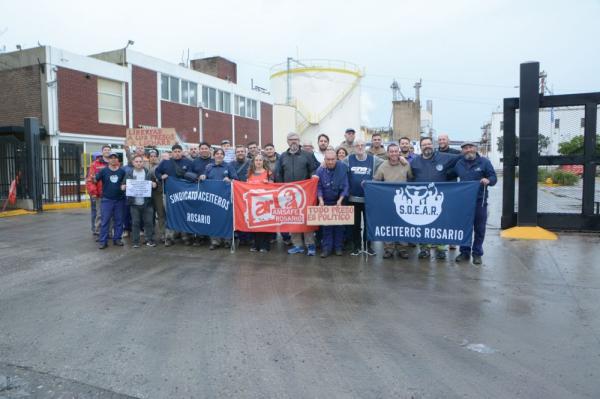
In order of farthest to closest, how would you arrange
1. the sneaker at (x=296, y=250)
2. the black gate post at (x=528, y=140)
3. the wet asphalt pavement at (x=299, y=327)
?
the black gate post at (x=528, y=140)
the sneaker at (x=296, y=250)
the wet asphalt pavement at (x=299, y=327)

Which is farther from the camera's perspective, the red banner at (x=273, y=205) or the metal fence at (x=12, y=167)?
the metal fence at (x=12, y=167)

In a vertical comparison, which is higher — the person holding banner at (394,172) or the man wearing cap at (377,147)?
the man wearing cap at (377,147)

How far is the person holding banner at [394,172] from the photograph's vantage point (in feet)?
27.2

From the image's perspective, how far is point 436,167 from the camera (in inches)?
324

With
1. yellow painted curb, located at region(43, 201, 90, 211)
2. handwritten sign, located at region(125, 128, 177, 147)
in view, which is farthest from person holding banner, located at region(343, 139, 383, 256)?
yellow painted curb, located at region(43, 201, 90, 211)

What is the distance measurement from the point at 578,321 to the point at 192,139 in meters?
26.3

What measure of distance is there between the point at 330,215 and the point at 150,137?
33.0 ft

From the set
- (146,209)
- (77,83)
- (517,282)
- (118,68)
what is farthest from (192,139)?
(517,282)

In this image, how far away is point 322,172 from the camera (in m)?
8.41

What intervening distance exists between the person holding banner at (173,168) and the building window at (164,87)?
18.3 metres

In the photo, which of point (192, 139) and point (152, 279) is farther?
point (192, 139)

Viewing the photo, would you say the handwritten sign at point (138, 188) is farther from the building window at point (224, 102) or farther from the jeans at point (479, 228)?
the building window at point (224, 102)

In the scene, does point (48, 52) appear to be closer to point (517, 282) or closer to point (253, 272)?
point (253, 272)

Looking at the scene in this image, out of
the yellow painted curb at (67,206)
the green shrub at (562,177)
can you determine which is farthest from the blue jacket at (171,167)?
the green shrub at (562,177)
